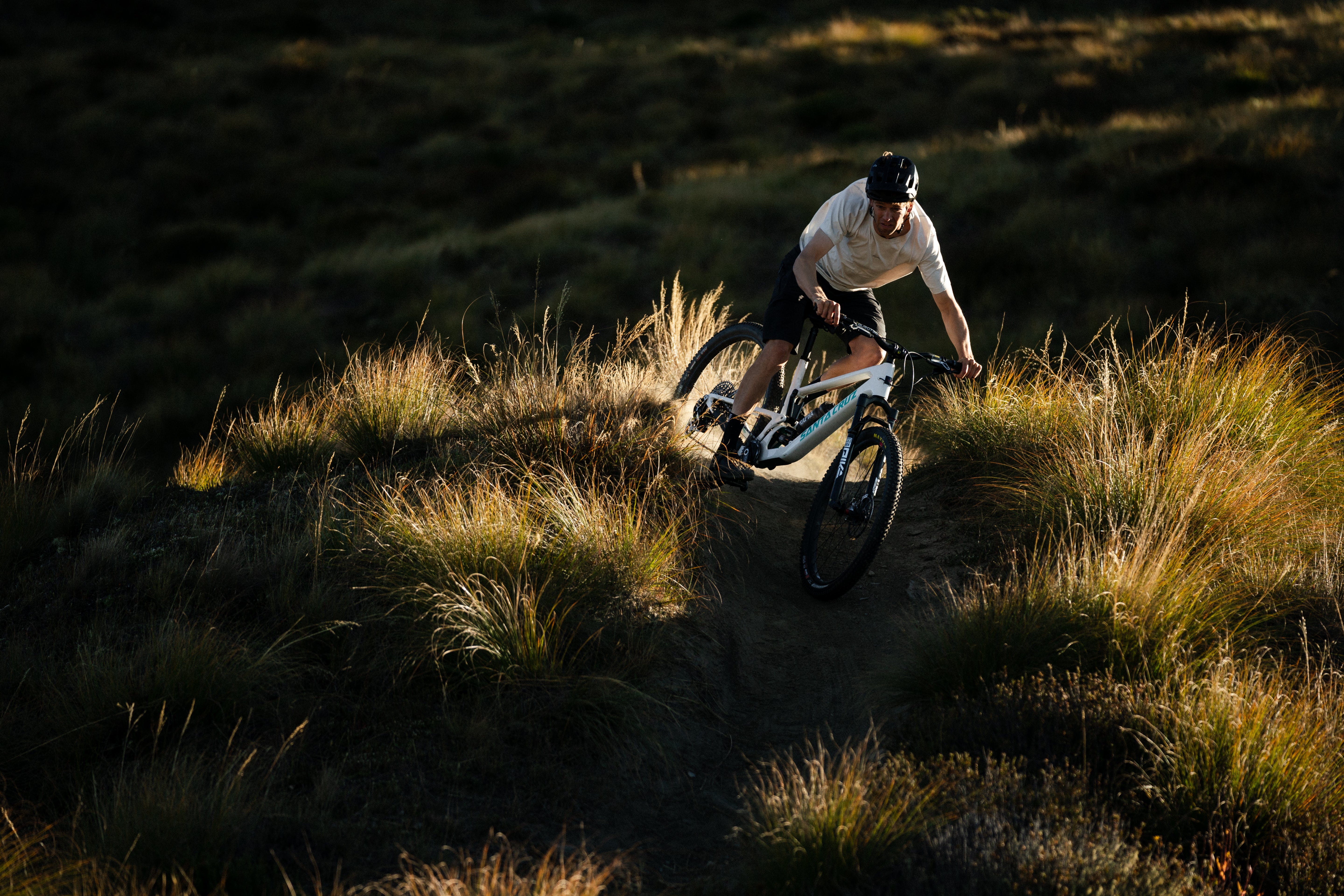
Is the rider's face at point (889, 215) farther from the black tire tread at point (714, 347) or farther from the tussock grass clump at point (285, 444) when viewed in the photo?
the tussock grass clump at point (285, 444)

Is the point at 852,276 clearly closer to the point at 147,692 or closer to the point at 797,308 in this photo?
the point at 797,308

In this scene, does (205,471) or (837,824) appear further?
(205,471)

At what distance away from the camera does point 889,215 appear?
4746 mm

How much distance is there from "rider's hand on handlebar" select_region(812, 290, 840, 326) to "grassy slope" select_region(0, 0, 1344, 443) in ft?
24.7

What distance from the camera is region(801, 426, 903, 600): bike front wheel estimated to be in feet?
15.2

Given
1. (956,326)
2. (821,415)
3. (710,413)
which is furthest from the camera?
(710,413)

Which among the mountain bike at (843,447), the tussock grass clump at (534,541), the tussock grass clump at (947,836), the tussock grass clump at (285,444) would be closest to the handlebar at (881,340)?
the mountain bike at (843,447)

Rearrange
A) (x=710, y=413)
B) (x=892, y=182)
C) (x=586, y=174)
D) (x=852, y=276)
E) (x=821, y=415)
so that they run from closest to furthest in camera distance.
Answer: (x=892, y=182) < (x=821, y=415) < (x=852, y=276) < (x=710, y=413) < (x=586, y=174)

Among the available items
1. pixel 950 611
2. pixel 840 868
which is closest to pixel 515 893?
pixel 840 868

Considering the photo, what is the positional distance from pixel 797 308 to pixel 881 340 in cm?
66

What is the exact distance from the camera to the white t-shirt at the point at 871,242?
4.97m

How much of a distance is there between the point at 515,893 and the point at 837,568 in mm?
3056

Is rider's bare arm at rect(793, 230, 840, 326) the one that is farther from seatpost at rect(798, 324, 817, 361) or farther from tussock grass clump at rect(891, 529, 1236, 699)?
tussock grass clump at rect(891, 529, 1236, 699)

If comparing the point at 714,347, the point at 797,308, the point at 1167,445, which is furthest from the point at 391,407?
the point at 1167,445
